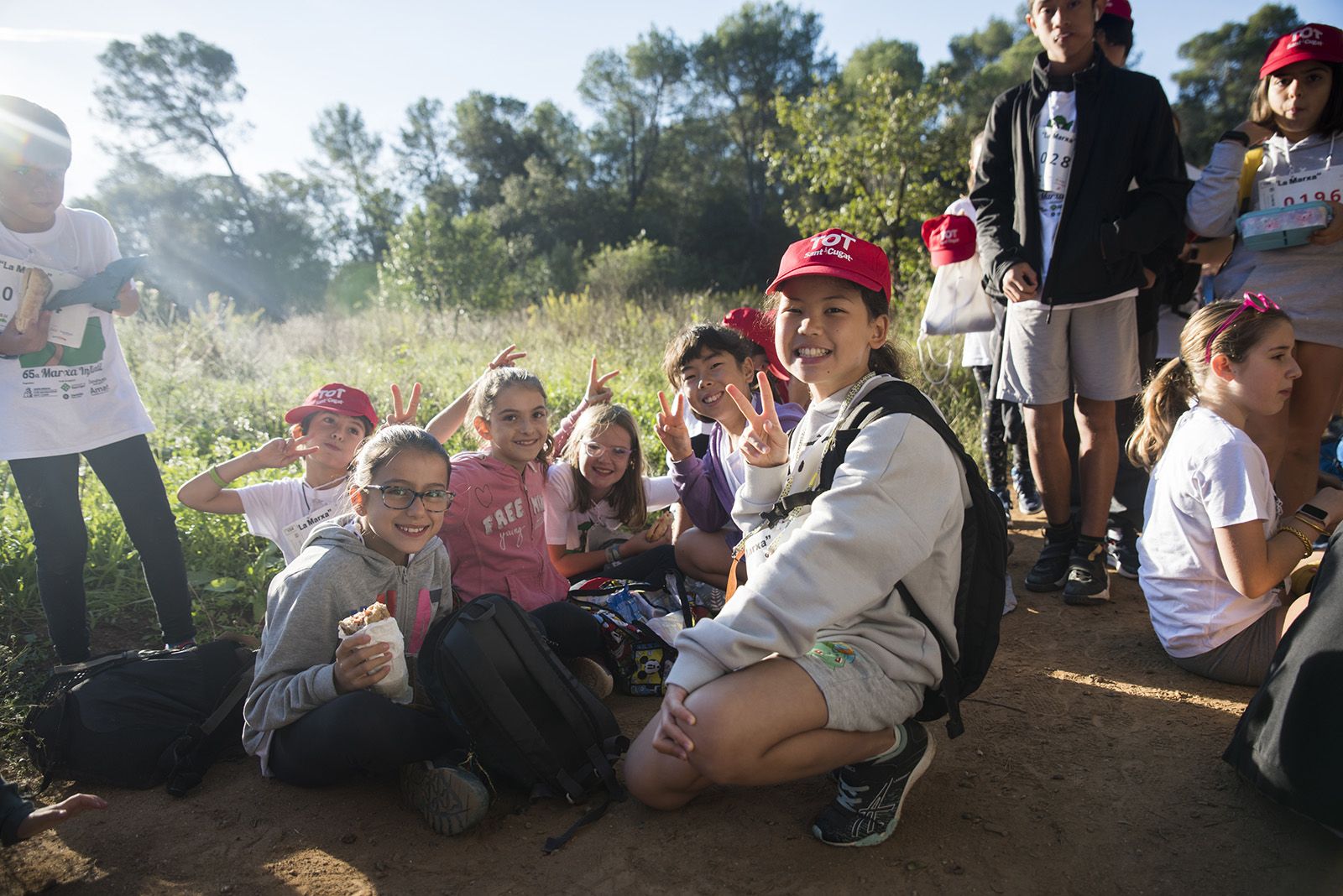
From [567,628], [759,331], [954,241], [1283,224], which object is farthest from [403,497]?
[1283,224]

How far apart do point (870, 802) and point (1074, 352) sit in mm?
2508

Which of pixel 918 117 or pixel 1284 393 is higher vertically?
pixel 918 117

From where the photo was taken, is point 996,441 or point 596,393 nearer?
point 596,393

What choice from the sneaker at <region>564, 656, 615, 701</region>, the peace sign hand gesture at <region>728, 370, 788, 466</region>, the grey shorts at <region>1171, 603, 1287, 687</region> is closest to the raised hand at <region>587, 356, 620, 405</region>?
the sneaker at <region>564, 656, 615, 701</region>

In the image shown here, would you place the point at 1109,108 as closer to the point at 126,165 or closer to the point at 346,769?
the point at 346,769

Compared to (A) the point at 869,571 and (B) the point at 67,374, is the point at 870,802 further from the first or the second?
(B) the point at 67,374

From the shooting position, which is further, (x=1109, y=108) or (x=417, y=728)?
(x=1109, y=108)

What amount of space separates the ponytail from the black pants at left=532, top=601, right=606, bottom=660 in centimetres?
230

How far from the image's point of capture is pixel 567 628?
9.97 feet

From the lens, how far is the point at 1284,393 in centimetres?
297

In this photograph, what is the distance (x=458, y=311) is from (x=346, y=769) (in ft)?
40.7

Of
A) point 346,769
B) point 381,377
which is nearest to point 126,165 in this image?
point 381,377

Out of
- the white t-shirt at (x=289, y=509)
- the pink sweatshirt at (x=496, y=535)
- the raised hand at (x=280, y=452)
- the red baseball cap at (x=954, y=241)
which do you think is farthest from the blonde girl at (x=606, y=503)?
the red baseball cap at (x=954, y=241)

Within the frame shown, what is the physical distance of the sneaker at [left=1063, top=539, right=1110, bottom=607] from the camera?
367 cm
